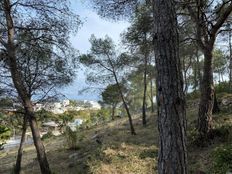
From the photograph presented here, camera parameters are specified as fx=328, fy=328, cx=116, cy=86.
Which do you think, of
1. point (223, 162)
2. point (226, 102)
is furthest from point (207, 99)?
point (226, 102)

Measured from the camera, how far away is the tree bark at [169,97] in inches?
156

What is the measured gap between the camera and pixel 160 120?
4.08 m

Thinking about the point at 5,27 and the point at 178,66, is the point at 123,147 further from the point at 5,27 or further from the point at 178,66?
the point at 178,66

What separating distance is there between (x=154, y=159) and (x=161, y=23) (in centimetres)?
678

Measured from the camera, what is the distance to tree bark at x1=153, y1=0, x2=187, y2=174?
3955 millimetres

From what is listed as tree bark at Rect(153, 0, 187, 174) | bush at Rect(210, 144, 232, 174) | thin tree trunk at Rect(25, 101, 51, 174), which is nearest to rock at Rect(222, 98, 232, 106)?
bush at Rect(210, 144, 232, 174)

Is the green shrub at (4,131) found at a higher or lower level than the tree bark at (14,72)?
lower

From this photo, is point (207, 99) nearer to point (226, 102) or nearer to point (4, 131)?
point (226, 102)

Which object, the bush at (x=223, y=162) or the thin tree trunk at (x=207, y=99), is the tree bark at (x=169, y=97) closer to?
the bush at (x=223, y=162)

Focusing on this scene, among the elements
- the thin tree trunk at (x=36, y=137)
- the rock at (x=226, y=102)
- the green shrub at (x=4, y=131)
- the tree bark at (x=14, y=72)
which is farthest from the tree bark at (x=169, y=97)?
the rock at (x=226, y=102)

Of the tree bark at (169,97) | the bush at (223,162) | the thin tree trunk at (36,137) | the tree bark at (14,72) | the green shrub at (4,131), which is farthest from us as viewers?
the green shrub at (4,131)

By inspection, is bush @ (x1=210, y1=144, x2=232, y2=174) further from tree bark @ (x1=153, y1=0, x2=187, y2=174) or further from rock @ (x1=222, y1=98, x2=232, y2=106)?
rock @ (x1=222, y1=98, x2=232, y2=106)

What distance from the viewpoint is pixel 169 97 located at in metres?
3.99

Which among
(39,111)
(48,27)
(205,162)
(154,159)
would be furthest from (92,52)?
(205,162)
